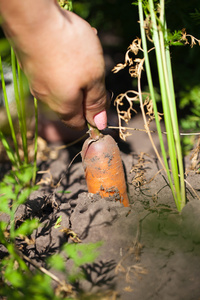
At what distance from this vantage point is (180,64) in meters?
1.93

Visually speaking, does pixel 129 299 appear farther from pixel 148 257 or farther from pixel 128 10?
pixel 128 10

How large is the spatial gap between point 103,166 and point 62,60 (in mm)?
497

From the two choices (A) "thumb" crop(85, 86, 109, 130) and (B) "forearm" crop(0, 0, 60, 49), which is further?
(A) "thumb" crop(85, 86, 109, 130)

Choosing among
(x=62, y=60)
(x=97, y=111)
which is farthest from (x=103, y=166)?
(x=62, y=60)

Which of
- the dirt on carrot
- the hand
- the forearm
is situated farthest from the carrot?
the forearm

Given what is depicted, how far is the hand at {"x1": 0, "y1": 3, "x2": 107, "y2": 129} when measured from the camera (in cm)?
86

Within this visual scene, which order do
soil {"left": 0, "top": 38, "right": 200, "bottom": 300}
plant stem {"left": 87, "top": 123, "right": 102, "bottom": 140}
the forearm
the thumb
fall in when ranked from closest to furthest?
the forearm, soil {"left": 0, "top": 38, "right": 200, "bottom": 300}, the thumb, plant stem {"left": 87, "top": 123, "right": 102, "bottom": 140}

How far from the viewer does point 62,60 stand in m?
0.90

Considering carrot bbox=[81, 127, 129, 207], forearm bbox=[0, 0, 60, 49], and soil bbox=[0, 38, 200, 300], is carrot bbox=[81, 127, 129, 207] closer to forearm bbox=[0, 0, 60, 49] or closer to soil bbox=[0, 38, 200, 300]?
soil bbox=[0, 38, 200, 300]

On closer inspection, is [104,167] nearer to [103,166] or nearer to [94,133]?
[103,166]

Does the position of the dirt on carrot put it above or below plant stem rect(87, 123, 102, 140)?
below

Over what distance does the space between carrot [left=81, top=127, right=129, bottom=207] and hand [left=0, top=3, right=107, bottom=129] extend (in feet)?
0.79

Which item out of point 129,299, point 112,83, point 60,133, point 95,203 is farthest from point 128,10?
point 129,299

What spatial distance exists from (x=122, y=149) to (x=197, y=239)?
0.86m
